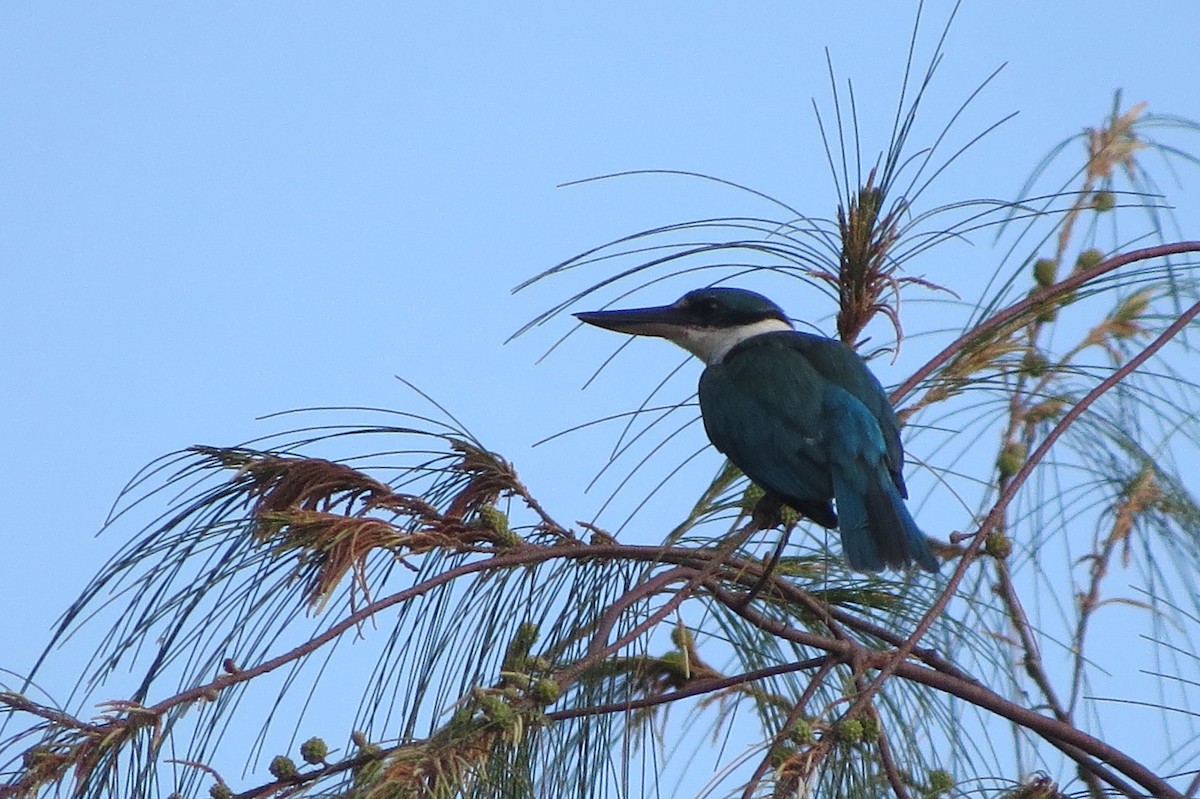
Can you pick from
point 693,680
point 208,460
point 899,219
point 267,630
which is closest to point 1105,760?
point 693,680

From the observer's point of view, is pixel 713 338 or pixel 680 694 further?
pixel 713 338

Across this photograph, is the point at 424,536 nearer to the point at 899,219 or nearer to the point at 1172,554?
the point at 899,219

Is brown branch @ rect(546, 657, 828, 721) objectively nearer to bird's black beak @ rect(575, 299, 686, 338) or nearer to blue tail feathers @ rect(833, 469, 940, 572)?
blue tail feathers @ rect(833, 469, 940, 572)

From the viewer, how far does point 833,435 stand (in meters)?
3.01

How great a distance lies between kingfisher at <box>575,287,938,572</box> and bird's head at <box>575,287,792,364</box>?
26cm

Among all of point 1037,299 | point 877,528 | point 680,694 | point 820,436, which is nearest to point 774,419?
point 820,436

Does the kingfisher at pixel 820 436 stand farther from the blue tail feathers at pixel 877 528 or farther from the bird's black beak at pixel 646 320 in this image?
the bird's black beak at pixel 646 320

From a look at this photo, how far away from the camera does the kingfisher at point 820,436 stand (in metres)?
2.78

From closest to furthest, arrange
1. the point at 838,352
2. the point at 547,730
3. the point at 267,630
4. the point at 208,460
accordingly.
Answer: the point at 547,730
the point at 267,630
the point at 208,460
the point at 838,352

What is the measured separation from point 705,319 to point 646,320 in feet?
0.49

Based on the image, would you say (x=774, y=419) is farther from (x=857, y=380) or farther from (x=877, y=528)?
(x=877, y=528)

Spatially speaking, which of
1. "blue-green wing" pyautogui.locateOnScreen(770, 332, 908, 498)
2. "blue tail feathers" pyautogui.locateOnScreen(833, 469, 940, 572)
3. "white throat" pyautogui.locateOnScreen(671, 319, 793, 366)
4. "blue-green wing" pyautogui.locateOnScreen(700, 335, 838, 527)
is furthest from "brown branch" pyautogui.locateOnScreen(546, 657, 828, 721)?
"white throat" pyautogui.locateOnScreen(671, 319, 793, 366)

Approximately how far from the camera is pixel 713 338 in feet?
12.6

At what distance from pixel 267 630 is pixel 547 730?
0.42m
